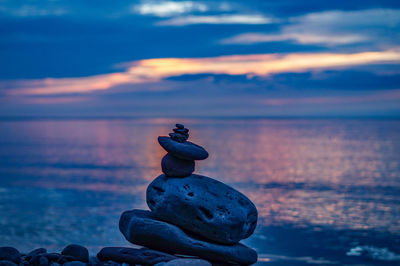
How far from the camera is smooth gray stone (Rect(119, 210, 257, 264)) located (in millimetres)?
13789

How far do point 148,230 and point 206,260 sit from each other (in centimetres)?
167

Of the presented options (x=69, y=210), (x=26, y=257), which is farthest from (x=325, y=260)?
(x=69, y=210)

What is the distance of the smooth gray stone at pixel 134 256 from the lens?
13.3 m

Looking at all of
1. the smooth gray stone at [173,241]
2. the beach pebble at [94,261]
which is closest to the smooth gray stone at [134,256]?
the beach pebble at [94,261]

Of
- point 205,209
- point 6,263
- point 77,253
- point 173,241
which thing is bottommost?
point 6,263

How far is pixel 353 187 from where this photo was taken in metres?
39.1

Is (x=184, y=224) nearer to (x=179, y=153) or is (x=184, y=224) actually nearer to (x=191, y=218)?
(x=191, y=218)

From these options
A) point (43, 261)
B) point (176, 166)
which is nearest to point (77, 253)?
point (43, 261)

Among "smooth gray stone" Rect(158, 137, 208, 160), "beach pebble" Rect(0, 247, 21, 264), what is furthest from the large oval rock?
"beach pebble" Rect(0, 247, 21, 264)

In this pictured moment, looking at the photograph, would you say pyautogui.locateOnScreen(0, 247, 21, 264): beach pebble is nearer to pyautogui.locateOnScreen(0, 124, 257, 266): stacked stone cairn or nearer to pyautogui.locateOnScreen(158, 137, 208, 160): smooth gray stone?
pyautogui.locateOnScreen(0, 124, 257, 266): stacked stone cairn

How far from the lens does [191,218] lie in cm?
1382

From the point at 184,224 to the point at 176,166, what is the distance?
153 centimetres

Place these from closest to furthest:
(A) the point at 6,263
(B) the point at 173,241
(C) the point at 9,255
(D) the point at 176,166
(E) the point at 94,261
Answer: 1. (A) the point at 6,263
2. (C) the point at 9,255
3. (E) the point at 94,261
4. (B) the point at 173,241
5. (D) the point at 176,166

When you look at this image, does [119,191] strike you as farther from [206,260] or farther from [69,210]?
[206,260]
